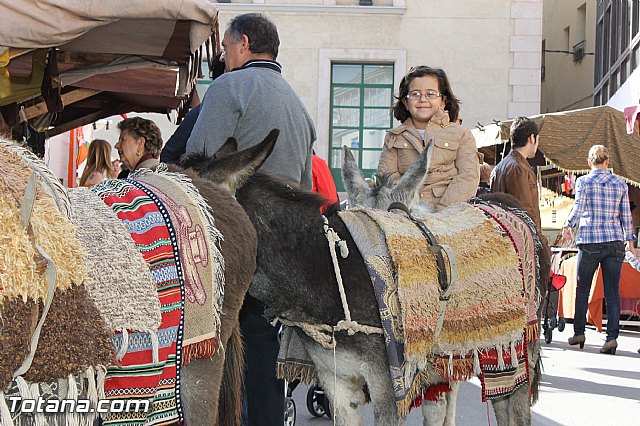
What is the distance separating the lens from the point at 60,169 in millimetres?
10500

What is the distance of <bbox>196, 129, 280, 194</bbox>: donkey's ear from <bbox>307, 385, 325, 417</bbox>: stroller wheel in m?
3.03

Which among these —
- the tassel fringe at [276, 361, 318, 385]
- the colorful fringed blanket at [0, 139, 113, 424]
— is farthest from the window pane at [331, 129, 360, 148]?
the colorful fringed blanket at [0, 139, 113, 424]

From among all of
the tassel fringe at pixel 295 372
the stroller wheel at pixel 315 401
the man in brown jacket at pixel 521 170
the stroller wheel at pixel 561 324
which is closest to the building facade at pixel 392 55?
the stroller wheel at pixel 561 324

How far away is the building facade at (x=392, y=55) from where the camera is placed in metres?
20.2

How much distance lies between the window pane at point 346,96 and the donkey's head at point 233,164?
17089 mm

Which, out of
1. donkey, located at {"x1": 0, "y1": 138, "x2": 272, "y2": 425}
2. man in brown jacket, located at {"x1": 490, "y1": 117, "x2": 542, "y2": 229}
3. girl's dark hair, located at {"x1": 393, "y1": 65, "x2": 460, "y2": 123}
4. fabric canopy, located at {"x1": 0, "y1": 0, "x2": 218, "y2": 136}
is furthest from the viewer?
man in brown jacket, located at {"x1": 490, "y1": 117, "x2": 542, "y2": 229}

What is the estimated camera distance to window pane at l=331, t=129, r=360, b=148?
66.1 feet

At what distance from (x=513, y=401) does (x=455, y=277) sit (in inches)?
38.1

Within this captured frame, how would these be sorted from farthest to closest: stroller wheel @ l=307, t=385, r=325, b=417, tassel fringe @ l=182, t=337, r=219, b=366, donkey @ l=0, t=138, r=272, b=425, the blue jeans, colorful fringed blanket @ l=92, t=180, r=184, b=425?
the blue jeans → stroller wheel @ l=307, t=385, r=325, b=417 → donkey @ l=0, t=138, r=272, b=425 → tassel fringe @ l=182, t=337, r=219, b=366 → colorful fringed blanket @ l=92, t=180, r=184, b=425

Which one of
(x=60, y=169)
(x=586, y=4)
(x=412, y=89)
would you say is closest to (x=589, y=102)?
(x=586, y=4)

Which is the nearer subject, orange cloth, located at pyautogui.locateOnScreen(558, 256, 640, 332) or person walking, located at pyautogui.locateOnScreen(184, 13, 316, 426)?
person walking, located at pyautogui.locateOnScreen(184, 13, 316, 426)

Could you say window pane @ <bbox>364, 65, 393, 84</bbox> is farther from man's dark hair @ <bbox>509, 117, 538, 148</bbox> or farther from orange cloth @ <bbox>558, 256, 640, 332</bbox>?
man's dark hair @ <bbox>509, 117, 538, 148</bbox>

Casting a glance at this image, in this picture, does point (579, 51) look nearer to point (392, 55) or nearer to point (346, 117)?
point (392, 55)

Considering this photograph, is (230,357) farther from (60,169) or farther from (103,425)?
(60,169)
